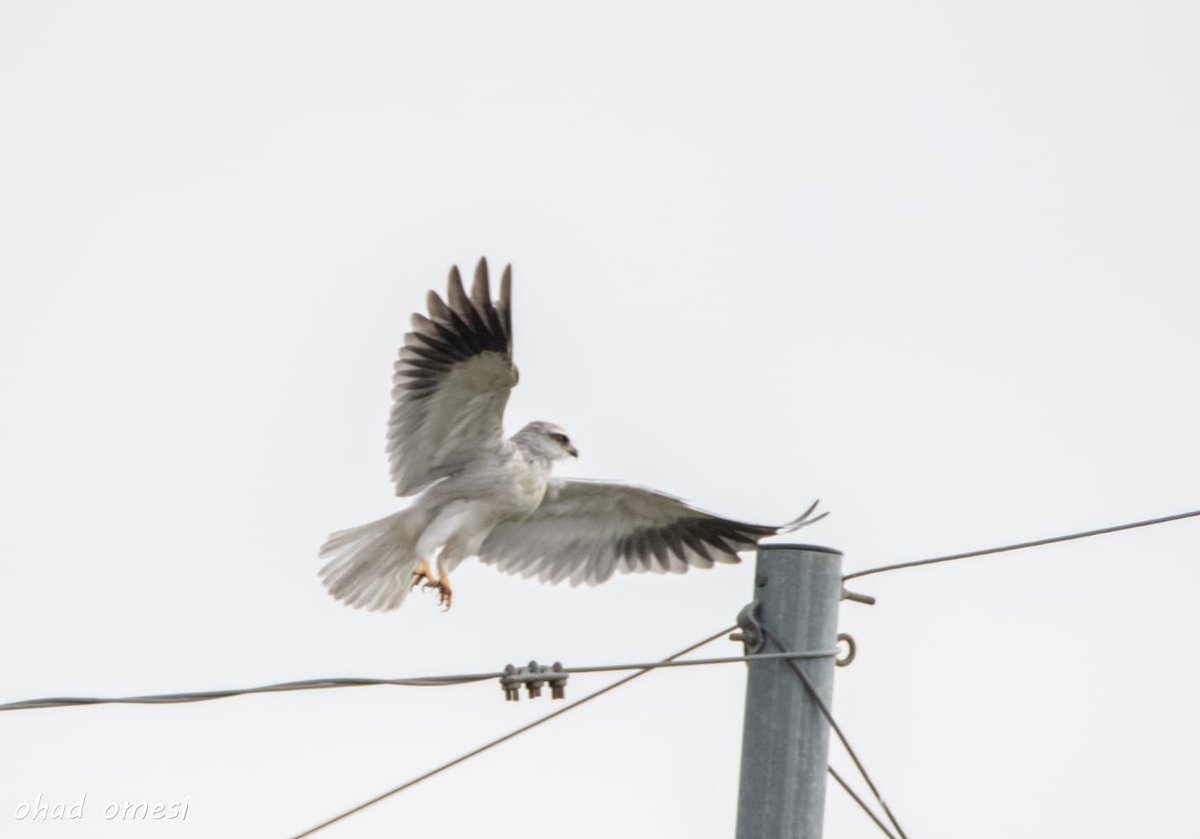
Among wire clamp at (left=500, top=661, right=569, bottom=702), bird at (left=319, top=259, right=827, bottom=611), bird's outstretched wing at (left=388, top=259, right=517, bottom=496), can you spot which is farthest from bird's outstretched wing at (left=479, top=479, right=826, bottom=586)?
wire clamp at (left=500, top=661, right=569, bottom=702)

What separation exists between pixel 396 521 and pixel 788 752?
4.43 meters

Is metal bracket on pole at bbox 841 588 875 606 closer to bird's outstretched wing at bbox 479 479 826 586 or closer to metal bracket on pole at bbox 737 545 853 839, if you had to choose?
metal bracket on pole at bbox 737 545 853 839

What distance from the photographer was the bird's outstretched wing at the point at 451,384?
27.0 feet

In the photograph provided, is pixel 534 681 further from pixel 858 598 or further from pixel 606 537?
pixel 606 537

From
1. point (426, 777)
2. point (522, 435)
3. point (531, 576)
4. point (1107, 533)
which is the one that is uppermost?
point (522, 435)

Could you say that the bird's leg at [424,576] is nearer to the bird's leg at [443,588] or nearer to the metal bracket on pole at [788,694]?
the bird's leg at [443,588]

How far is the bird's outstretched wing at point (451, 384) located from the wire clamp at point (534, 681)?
3.08m

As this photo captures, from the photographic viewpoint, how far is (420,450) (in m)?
8.55

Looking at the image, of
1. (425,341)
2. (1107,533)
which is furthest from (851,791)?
(425,341)

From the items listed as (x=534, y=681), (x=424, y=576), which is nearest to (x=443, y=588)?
(x=424, y=576)

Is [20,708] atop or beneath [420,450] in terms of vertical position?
beneath

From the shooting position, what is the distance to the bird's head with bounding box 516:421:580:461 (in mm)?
8664

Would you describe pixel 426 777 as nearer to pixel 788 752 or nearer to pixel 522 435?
pixel 788 752

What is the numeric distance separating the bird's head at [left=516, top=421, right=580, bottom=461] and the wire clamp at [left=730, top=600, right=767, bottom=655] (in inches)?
163
